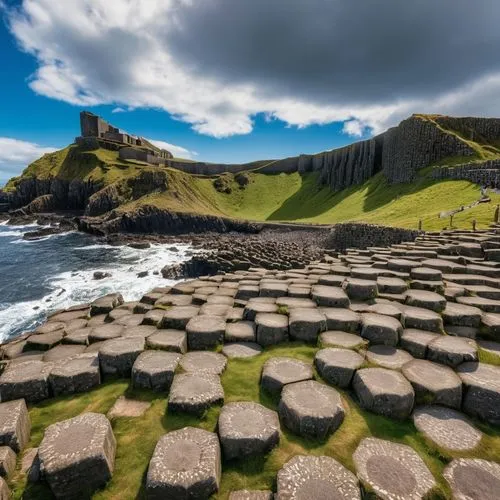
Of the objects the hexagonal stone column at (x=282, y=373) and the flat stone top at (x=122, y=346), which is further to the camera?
the flat stone top at (x=122, y=346)

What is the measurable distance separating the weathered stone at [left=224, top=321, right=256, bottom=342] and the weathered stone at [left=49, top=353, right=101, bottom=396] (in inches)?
85.7

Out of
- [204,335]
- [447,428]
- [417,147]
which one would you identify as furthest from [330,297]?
[417,147]

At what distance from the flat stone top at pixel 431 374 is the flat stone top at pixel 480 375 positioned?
13cm

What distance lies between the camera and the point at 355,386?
4184mm

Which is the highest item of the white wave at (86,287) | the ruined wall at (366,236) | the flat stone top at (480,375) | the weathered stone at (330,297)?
the weathered stone at (330,297)

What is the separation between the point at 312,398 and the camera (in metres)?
3.87

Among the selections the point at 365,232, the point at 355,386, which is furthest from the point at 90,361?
the point at 365,232

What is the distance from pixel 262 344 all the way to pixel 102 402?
262 cm

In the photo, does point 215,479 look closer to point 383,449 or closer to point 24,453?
point 383,449

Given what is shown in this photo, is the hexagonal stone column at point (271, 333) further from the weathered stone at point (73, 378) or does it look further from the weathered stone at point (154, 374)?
the weathered stone at point (73, 378)

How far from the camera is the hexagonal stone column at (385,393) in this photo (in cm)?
375

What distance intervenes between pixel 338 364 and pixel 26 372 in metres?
4.78

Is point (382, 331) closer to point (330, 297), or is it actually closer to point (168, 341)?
point (330, 297)

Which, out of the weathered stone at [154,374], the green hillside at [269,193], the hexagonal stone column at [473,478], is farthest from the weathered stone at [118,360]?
the green hillside at [269,193]
